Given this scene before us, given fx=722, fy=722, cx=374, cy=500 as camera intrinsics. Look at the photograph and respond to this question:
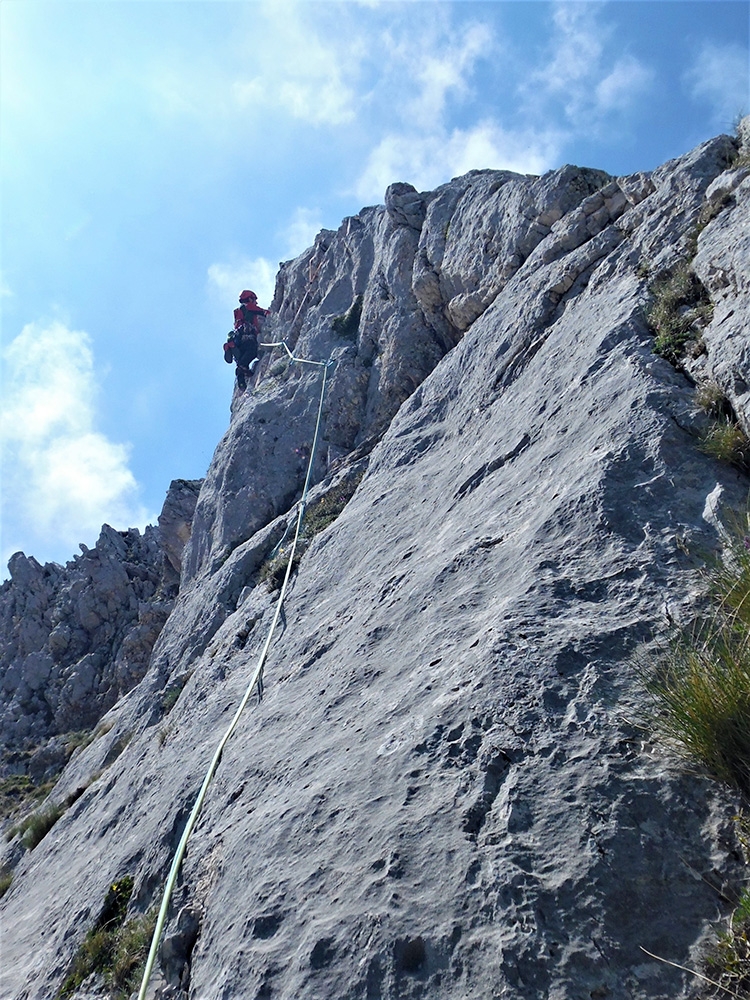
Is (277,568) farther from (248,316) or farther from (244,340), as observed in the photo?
(248,316)

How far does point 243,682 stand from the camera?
802cm

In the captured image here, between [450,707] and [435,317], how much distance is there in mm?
10485

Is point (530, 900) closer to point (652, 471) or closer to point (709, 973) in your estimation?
point (709, 973)

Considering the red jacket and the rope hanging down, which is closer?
the rope hanging down

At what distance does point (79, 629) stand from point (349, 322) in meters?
14.4

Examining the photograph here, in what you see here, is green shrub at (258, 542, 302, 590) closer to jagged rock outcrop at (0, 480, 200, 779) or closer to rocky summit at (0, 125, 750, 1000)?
rocky summit at (0, 125, 750, 1000)

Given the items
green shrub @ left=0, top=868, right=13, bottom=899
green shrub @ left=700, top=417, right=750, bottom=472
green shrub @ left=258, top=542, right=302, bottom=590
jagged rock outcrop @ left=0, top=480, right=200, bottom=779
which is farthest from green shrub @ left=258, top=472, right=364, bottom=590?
jagged rock outcrop @ left=0, top=480, right=200, bottom=779

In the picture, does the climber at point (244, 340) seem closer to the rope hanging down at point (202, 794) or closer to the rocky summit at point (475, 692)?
the rocky summit at point (475, 692)

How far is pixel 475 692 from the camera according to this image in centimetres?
435

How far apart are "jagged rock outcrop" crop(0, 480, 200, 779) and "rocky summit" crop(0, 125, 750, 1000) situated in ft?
25.5

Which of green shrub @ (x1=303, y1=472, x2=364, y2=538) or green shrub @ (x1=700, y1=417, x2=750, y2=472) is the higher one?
green shrub @ (x1=303, y1=472, x2=364, y2=538)

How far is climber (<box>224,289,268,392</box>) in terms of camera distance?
2274 centimetres

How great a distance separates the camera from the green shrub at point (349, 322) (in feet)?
54.8

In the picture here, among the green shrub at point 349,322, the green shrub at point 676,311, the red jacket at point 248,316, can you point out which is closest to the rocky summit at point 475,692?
the green shrub at point 676,311
